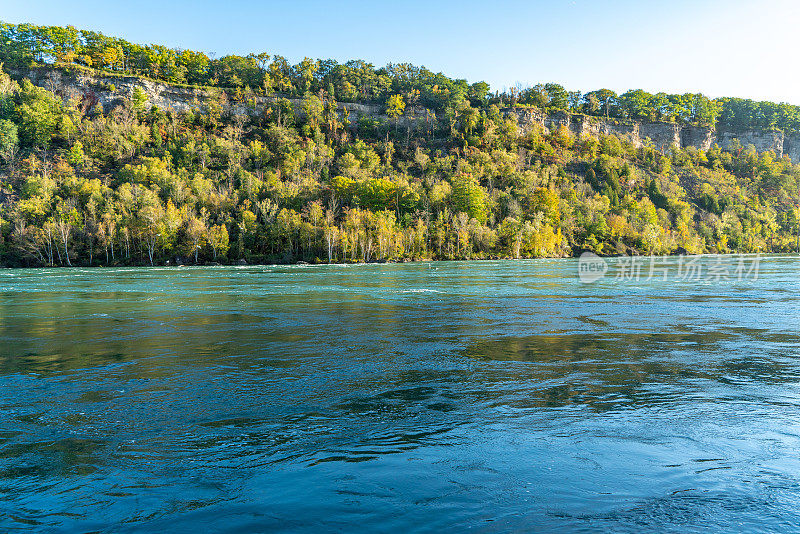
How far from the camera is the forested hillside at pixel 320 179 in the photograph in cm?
9500

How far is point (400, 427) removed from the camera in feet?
33.4

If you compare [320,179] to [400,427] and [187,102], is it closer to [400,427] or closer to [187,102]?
[187,102]

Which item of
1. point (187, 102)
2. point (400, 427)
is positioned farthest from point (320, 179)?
point (400, 427)

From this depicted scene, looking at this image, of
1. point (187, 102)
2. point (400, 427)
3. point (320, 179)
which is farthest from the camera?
point (187, 102)

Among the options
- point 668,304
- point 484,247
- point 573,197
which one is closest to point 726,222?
point 573,197

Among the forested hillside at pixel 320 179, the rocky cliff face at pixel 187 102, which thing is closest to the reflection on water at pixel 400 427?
the forested hillside at pixel 320 179

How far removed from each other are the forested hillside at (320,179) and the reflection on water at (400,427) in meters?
77.6

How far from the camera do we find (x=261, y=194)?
4537 inches

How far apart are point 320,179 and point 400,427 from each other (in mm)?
132482

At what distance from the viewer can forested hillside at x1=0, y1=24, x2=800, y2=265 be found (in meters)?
95.0

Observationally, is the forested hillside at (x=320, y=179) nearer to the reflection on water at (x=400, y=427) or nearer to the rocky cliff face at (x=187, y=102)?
the rocky cliff face at (x=187, y=102)

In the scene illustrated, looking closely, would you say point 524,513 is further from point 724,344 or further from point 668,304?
point 668,304

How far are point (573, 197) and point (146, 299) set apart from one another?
128 meters

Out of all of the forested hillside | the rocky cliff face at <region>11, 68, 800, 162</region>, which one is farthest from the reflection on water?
the rocky cliff face at <region>11, 68, 800, 162</region>
